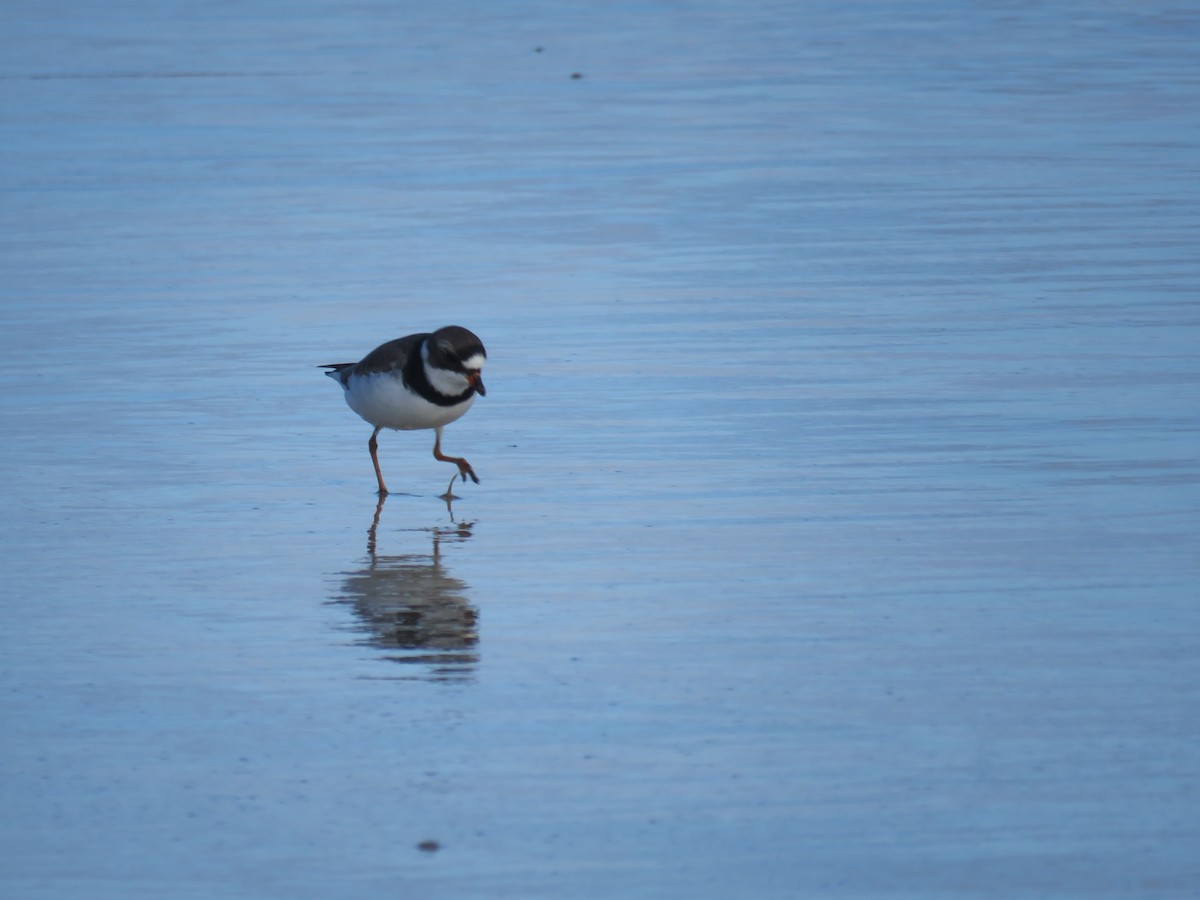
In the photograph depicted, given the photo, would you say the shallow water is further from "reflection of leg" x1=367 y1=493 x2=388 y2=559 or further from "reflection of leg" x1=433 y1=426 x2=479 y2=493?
"reflection of leg" x1=433 y1=426 x2=479 y2=493

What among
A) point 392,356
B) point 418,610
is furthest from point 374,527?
point 418,610

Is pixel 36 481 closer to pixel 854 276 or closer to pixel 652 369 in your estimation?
pixel 652 369

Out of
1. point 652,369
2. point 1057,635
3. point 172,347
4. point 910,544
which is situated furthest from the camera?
point 172,347

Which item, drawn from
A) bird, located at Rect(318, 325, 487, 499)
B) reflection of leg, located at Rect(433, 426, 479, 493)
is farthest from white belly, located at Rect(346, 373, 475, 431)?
reflection of leg, located at Rect(433, 426, 479, 493)

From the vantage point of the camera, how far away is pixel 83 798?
16.8 feet

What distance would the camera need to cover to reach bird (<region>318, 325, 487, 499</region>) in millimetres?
8477

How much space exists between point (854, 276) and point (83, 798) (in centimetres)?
807

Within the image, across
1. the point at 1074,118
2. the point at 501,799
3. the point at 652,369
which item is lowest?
the point at 501,799

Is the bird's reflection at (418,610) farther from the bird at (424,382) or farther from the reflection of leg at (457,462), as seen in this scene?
the bird at (424,382)

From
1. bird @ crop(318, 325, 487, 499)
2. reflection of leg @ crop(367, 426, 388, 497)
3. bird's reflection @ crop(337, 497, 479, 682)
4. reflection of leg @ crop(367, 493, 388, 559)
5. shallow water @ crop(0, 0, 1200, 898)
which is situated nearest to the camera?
shallow water @ crop(0, 0, 1200, 898)

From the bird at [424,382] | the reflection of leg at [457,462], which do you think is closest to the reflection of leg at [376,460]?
the bird at [424,382]

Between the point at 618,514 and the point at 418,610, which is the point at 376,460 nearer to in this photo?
the point at 618,514

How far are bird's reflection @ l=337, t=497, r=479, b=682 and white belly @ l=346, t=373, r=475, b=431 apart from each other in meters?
0.87

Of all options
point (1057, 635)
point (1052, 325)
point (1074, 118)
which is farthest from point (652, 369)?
point (1074, 118)
